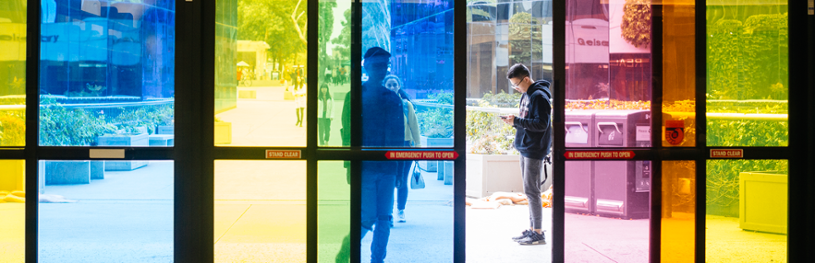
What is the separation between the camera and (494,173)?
8.58 m

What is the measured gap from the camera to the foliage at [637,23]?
14.4 ft

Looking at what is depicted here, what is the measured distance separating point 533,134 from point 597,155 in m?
1.54

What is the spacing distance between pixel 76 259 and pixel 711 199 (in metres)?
4.70

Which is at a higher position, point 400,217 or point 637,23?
point 637,23

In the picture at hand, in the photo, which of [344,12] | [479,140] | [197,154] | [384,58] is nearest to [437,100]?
[384,58]

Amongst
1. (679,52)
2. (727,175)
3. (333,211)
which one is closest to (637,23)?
(679,52)

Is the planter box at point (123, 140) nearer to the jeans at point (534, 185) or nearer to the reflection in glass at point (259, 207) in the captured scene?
the reflection in glass at point (259, 207)

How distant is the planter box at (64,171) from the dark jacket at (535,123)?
3.72m

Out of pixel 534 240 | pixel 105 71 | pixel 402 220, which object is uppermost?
pixel 105 71

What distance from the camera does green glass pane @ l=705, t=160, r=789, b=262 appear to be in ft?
14.8

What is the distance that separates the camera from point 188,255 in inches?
164

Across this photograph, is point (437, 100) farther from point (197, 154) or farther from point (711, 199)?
point (711, 199)

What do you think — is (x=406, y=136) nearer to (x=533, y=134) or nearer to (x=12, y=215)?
(x=533, y=134)

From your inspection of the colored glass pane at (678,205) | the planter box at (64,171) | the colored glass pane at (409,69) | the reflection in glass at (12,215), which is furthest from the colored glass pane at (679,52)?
the reflection in glass at (12,215)
